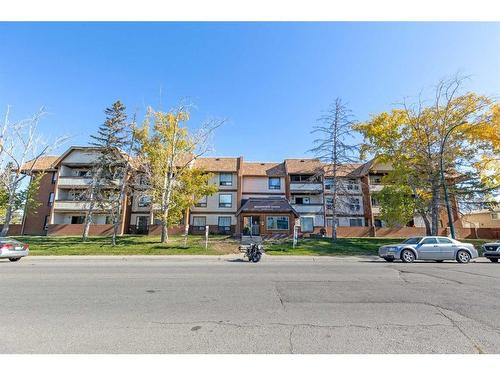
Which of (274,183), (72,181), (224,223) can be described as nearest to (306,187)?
(274,183)

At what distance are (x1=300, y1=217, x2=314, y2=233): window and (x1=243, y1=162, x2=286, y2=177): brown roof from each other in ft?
23.2

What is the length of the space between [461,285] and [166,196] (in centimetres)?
2025

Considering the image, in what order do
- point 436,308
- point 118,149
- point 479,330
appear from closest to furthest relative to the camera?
point 479,330 < point 436,308 < point 118,149

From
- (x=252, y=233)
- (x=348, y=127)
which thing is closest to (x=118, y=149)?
(x=252, y=233)

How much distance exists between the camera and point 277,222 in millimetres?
29766

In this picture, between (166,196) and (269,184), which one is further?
(269,184)

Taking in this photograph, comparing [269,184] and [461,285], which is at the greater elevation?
[269,184]

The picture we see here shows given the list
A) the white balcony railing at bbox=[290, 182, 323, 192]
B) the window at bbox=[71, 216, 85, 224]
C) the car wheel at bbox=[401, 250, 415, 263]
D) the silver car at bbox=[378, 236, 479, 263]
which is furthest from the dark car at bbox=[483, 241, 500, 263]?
the window at bbox=[71, 216, 85, 224]

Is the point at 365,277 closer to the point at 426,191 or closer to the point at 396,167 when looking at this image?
the point at 396,167

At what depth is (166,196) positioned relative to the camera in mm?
22500

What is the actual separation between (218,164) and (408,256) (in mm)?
27438

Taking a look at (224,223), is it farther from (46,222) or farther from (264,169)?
(46,222)

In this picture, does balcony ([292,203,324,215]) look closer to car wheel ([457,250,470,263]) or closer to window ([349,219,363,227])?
→ window ([349,219,363,227])

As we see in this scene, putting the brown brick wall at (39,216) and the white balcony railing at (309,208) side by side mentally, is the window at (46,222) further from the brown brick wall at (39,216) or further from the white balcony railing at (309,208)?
the white balcony railing at (309,208)
